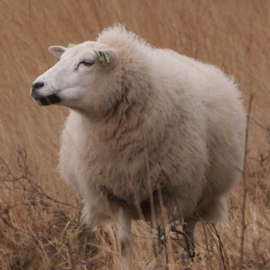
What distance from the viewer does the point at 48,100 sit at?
336 centimetres

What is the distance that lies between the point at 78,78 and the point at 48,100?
0.88 feet

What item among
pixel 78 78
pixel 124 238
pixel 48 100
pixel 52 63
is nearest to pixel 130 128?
pixel 78 78

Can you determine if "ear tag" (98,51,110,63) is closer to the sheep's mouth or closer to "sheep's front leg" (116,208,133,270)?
the sheep's mouth

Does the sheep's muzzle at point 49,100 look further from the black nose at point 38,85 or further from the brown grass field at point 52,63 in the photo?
the brown grass field at point 52,63

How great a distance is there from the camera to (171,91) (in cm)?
369

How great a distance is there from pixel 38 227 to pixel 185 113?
1.80m

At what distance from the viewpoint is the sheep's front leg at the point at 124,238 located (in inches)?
148

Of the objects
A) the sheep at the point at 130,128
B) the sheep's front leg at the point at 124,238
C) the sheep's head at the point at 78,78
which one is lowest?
the sheep's front leg at the point at 124,238

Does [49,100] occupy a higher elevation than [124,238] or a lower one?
higher

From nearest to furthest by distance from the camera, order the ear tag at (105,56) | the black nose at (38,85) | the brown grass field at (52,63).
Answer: the black nose at (38,85), the ear tag at (105,56), the brown grass field at (52,63)

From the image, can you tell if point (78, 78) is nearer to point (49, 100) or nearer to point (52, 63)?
point (49, 100)

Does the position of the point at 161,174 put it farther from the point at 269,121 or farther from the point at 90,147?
the point at 269,121

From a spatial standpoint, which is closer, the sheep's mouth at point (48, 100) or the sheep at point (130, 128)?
the sheep's mouth at point (48, 100)

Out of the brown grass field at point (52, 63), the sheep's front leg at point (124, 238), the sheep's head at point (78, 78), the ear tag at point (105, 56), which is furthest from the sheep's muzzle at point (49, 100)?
the brown grass field at point (52, 63)
